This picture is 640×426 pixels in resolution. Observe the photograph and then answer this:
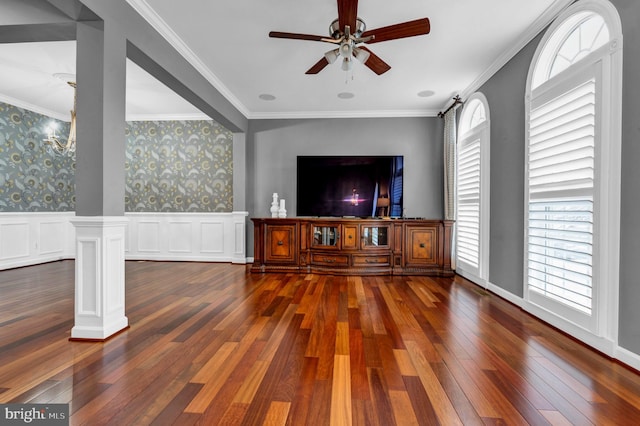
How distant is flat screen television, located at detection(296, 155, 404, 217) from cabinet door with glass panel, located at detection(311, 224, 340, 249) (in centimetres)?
47

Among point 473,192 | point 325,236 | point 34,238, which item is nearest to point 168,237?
point 34,238

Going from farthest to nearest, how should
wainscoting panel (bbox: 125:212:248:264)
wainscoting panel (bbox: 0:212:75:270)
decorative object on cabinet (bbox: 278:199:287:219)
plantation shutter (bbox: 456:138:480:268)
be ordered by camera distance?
wainscoting panel (bbox: 125:212:248:264)
decorative object on cabinet (bbox: 278:199:287:219)
wainscoting panel (bbox: 0:212:75:270)
plantation shutter (bbox: 456:138:480:268)

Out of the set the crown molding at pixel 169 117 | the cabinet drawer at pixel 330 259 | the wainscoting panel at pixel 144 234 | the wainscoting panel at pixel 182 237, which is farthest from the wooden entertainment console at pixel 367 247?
the crown molding at pixel 169 117

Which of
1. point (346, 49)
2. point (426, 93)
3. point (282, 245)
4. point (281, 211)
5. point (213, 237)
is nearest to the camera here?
point (346, 49)

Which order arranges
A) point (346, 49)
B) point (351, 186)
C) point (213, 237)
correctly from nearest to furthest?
1. point (346, 49)
2. point (351, 186)
3. point (213, 237)

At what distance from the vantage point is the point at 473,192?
13.1 ft

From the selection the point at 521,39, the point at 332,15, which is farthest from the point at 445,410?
the point at 521,39

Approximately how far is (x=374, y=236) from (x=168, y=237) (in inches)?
147

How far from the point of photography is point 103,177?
6.89 feet

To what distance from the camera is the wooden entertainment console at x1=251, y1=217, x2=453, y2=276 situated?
4.39 meters

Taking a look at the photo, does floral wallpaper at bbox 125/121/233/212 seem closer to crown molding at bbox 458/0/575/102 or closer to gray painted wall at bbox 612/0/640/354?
crown molding at bbox 458/0/575/102

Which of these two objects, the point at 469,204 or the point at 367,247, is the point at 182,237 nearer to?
the point at 367,247

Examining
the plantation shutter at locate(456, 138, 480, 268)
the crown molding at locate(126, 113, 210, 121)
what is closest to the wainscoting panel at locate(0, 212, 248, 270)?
the crown molding at locate(126, 113, 210, 121)

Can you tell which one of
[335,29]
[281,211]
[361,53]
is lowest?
[281,211]
